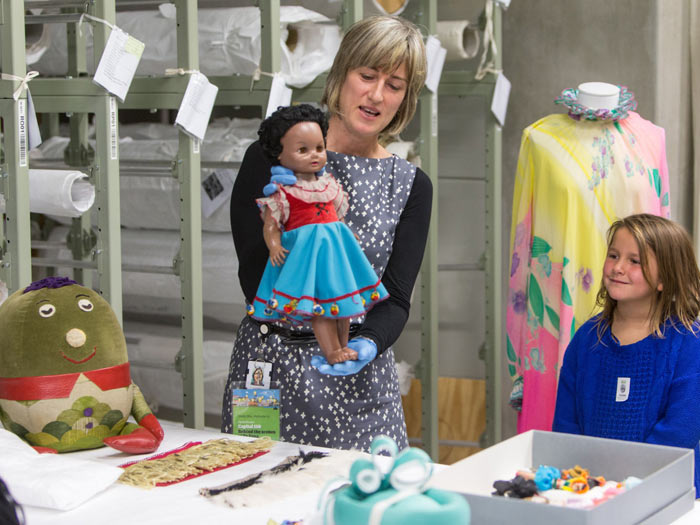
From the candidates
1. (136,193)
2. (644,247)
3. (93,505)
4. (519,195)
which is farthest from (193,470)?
(136,193)

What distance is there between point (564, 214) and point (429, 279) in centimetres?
76

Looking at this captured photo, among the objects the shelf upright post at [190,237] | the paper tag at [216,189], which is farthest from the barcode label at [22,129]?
the paper tag at [216,189]

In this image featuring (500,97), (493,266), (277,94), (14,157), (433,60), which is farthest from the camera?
(493,266)

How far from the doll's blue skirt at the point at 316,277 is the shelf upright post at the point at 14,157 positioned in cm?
61

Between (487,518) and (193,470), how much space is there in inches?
23.6

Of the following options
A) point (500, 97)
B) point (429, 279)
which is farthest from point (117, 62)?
point (500, 97)

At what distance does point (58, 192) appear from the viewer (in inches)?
84.6

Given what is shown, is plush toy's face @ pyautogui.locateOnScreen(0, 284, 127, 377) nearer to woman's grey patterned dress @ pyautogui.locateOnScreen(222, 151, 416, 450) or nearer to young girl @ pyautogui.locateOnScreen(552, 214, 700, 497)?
woman's grey patterned dress @ pyautogui.locateOnScreen(222, 151, 416, 450)

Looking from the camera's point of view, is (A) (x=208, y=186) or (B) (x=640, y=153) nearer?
(B) (x=640, y=153)

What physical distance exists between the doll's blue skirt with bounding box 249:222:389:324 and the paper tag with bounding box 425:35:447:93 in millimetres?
1503

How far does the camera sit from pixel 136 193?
329cm

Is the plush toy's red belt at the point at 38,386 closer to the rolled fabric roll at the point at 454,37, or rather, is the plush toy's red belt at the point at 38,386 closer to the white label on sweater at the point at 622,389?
the white label on sweater at the point at 622,389

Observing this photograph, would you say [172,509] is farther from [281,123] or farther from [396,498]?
[281,123]

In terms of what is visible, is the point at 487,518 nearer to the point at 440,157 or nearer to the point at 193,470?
the point at 193,470
